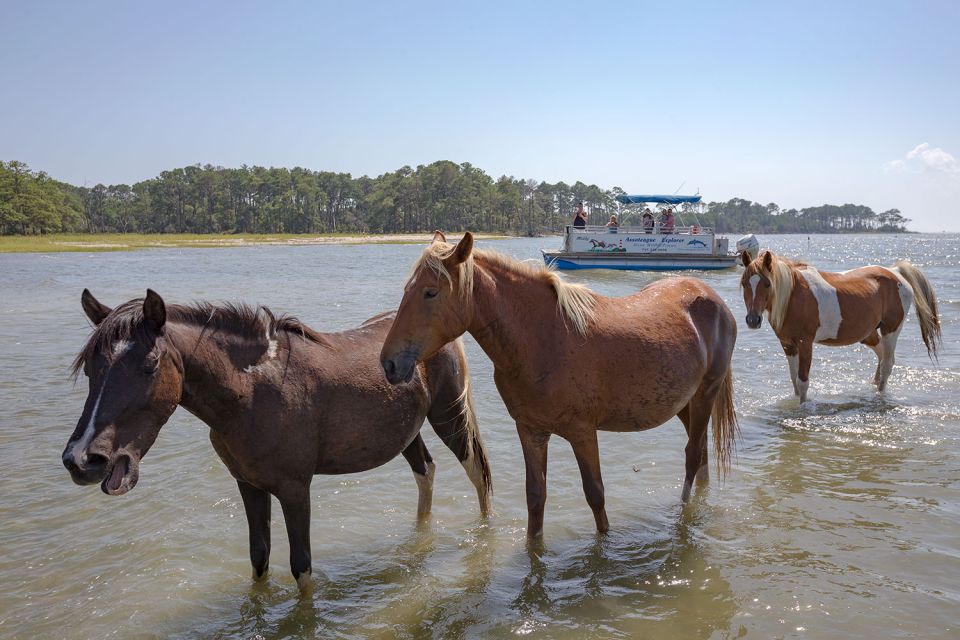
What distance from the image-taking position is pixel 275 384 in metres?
3.28

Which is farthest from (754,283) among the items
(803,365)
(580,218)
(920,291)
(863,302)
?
(580,218)

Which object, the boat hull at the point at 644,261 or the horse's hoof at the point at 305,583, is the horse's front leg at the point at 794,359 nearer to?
the horse's hoof at the point at 305,583

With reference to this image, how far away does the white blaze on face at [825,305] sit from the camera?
7711mm

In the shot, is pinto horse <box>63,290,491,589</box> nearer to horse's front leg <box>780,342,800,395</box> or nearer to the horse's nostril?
the horse's nostril

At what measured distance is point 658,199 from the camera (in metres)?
29.6

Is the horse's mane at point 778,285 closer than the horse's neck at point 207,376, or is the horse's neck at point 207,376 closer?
the horse's neck at point 207,376

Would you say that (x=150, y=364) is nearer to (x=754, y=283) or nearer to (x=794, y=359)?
(x=754, y=283)

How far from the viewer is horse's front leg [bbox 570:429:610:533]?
12.4 ft

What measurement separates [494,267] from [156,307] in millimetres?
1713

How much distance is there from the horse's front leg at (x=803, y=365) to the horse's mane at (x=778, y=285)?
0.37 meters

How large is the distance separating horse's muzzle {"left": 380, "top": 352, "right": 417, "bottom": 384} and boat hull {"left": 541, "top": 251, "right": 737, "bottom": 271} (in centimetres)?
2522

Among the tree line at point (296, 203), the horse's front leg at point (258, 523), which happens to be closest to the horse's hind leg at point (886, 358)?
the horse's front leg at point (258, 523)

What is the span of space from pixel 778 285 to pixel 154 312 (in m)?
6.80

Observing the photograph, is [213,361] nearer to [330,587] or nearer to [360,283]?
[330,587]
